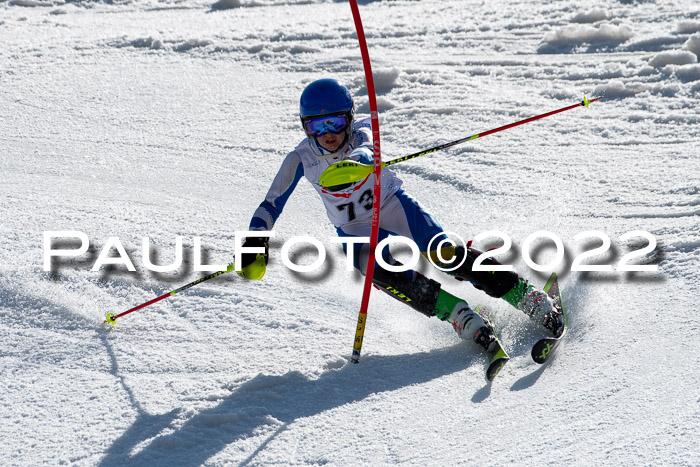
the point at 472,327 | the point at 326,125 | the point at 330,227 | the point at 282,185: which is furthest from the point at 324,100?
the point at 330,227

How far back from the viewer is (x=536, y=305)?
3449 mm

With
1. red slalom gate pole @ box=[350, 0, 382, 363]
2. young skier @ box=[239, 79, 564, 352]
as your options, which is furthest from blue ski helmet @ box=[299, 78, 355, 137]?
red slalom gate pole @ box=[350, 0, 382, 363]

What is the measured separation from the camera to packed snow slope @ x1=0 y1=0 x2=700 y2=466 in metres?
2.80

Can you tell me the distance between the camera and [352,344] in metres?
3.54

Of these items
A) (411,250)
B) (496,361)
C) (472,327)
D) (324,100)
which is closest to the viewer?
(496,361)

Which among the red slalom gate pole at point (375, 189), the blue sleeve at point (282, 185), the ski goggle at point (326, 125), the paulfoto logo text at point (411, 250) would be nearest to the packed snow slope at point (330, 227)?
the paulfoto logo text at point (411, 250)

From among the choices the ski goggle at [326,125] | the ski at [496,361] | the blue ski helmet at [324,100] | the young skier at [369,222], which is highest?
the blue ski helmet at [324,100]

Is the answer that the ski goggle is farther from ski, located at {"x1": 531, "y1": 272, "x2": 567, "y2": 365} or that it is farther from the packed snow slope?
ski, located at {"x1": 531, "y1": 272, "x2": 567, "y2": 365}

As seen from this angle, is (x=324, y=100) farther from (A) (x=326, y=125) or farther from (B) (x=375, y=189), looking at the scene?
(B) (x=375, y=189)

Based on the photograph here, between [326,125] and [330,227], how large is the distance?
5.22ft

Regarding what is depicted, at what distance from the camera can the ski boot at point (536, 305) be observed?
134 inches

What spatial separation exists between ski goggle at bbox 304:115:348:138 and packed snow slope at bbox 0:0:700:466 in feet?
3.02

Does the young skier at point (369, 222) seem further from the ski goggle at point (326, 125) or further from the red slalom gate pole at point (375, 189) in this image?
the red slalom gate pole at point (375, 189)

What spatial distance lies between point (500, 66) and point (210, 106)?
272 cm
